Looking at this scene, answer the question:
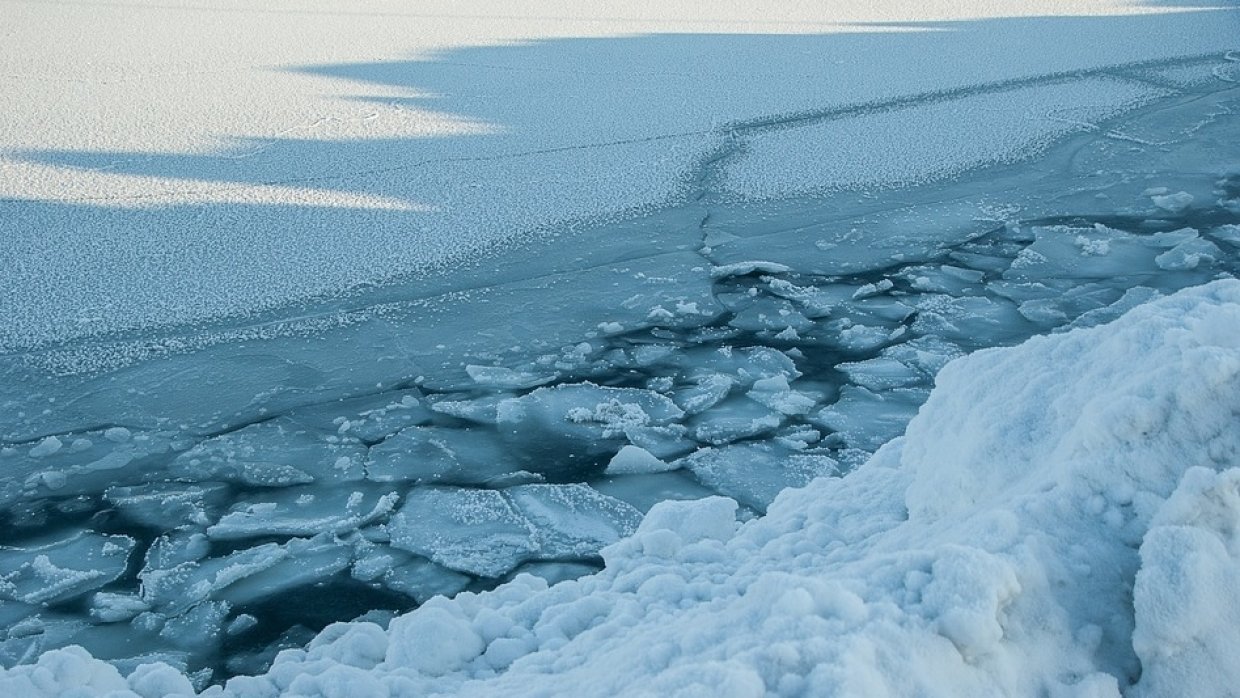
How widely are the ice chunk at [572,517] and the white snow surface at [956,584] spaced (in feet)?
1.07

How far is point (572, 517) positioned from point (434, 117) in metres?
2.37

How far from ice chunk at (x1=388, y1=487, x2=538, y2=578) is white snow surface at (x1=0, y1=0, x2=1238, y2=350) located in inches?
37.0

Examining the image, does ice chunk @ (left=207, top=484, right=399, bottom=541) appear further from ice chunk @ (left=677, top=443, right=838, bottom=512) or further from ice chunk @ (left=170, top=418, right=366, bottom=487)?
ice chunk @ (left=677, top=443, right=838, bottom=512)

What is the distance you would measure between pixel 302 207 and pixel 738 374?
4.72 ft

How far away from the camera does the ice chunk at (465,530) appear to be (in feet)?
6.30

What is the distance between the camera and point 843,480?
5.43 feet

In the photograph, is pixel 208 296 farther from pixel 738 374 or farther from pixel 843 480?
pixel 843 480

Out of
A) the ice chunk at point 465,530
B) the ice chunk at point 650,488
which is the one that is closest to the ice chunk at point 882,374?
the ice chunk at point 650,488

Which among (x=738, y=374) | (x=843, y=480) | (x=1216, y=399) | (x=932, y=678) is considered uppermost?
(x=1216, y=399)

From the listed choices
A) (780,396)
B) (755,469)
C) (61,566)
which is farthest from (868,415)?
(61,566)

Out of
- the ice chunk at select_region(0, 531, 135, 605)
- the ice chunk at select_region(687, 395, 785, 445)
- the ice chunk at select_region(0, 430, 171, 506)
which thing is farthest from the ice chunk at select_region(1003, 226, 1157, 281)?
the ice chunk at select_region(0, 531, 135, 605)

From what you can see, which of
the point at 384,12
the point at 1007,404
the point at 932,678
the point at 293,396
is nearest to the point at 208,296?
the point at 293,396

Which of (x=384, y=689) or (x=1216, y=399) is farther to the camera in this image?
(x=384, y=689)

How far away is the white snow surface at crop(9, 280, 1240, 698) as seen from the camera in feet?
3.36
